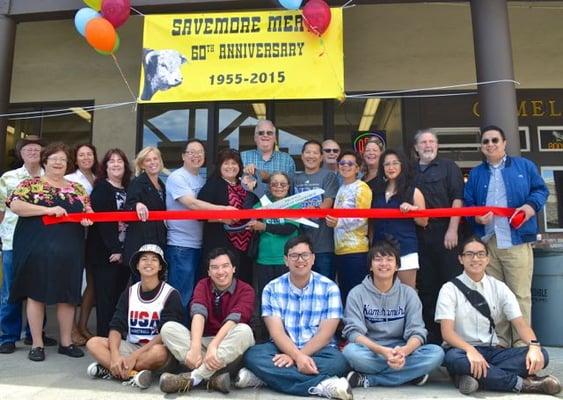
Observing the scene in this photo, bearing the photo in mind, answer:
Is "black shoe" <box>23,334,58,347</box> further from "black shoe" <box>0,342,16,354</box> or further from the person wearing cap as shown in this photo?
"black shoe" <box>0,342,16,354</box>

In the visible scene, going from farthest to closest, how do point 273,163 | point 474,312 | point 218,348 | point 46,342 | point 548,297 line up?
point 273,163, point 46,342, point 548,297, point 474,312, point 218,348

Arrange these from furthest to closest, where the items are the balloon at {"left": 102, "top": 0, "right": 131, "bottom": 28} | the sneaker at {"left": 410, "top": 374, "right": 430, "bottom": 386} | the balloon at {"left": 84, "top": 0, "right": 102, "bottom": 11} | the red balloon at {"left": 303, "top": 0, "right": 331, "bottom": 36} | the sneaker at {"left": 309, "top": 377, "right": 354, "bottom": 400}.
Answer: the balloon at {"left": 84, "top": 0, "right": 102, "bottom": 11} → the balloon at {"left": 102, "top": 0, "right": 131, "bottom": 28} → the red balloon at {"left": 303, "top": 0, "right": 331, "bottom": 36} → the sneaker at {"left": 410, "top": 374, "right": 430, "bottom": 386} → the sneaker at {"left": 309, "top": 377, "right": 354, "bottom": 400}

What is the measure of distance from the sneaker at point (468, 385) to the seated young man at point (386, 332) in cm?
20

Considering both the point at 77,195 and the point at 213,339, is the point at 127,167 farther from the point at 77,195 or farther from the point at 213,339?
the point at 213,339

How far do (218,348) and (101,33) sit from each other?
13.2ft

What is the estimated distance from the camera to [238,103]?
791 cm

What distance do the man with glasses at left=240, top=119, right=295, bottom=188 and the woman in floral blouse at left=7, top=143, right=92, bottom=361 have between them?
69.8 inches

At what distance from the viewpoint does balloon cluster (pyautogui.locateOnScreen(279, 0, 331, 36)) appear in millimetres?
5402

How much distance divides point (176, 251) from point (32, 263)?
1279mm

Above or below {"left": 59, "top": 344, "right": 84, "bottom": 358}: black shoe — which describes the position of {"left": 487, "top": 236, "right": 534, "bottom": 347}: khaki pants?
above

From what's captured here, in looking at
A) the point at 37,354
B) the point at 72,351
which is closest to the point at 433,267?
the point at 72,351

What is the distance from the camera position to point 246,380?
146 inches

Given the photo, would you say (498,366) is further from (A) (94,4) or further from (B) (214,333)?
(A) (94,4)

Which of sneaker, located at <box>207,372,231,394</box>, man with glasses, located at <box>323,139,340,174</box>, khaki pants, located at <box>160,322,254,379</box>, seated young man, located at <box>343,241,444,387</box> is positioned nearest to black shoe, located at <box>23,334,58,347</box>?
khaki pants, located at <box>160,322,254,379</box>
